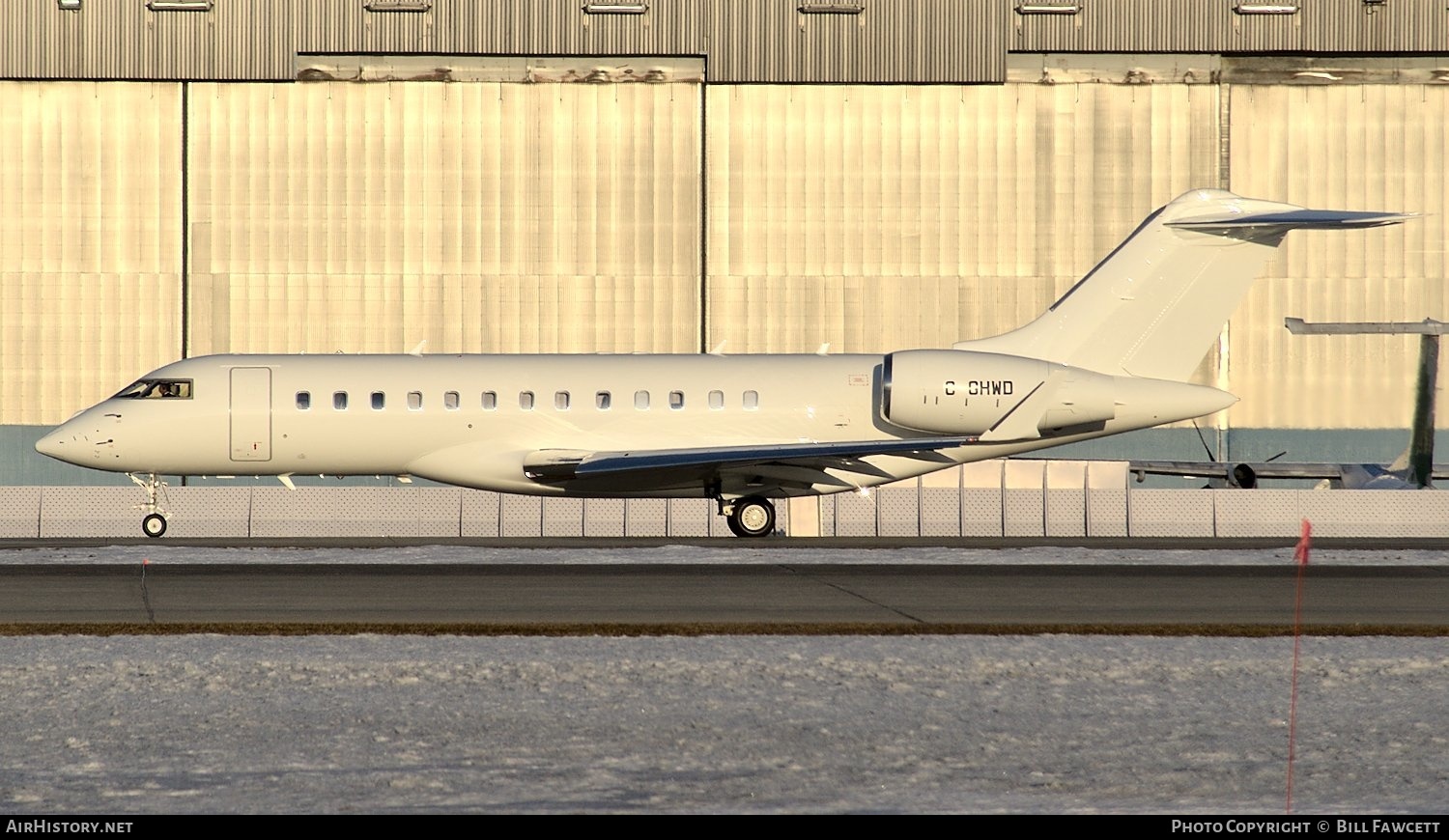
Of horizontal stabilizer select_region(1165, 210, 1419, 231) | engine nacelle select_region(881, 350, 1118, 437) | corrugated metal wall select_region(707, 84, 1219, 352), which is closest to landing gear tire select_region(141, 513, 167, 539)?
engine nacelle select_region(881, 350, 1118, 437)

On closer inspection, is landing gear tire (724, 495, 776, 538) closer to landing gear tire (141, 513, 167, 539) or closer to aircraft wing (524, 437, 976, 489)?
aircraft wing (524, 437, 976, 489)

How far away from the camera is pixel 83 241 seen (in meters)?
36.9

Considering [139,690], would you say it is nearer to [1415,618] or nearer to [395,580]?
[395,580]

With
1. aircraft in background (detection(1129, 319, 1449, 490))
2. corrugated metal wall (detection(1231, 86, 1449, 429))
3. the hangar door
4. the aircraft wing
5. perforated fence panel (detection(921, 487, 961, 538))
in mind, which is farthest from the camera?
corrugated metal wall (detection(1231, 86, 1449, 429))

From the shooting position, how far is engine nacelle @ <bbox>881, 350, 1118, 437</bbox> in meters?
24.8

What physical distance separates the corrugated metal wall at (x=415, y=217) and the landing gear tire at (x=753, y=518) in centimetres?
1229

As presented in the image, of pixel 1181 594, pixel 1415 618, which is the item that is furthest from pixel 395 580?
pixel 1415 618

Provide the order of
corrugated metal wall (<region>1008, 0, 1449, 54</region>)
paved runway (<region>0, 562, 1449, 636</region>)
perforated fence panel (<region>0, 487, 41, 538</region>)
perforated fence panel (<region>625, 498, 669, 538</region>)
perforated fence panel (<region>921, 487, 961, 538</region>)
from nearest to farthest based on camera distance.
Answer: paved runway (<region>0, 562, 1449, 636</region>) → perforated fence panel (<region>625, 498, 669, 538</region>) → perforated fence panel (<region>0, 487, 41, 538</region>) → perforated fence panel (<region>921, 487, 961, 538</region>) → corrugated metal wall (<region>1008, 0, 1449, 54</region>)

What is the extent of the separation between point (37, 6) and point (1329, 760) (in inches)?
1372

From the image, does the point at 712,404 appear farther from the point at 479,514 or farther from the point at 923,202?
the point at 923,202

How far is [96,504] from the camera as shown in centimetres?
2672

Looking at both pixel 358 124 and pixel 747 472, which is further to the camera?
pixel 358 124

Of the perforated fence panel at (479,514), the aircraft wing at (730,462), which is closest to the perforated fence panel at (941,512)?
the aircraft wing at (730,462)

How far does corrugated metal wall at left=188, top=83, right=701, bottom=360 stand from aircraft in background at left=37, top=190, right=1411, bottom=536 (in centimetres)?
1122
